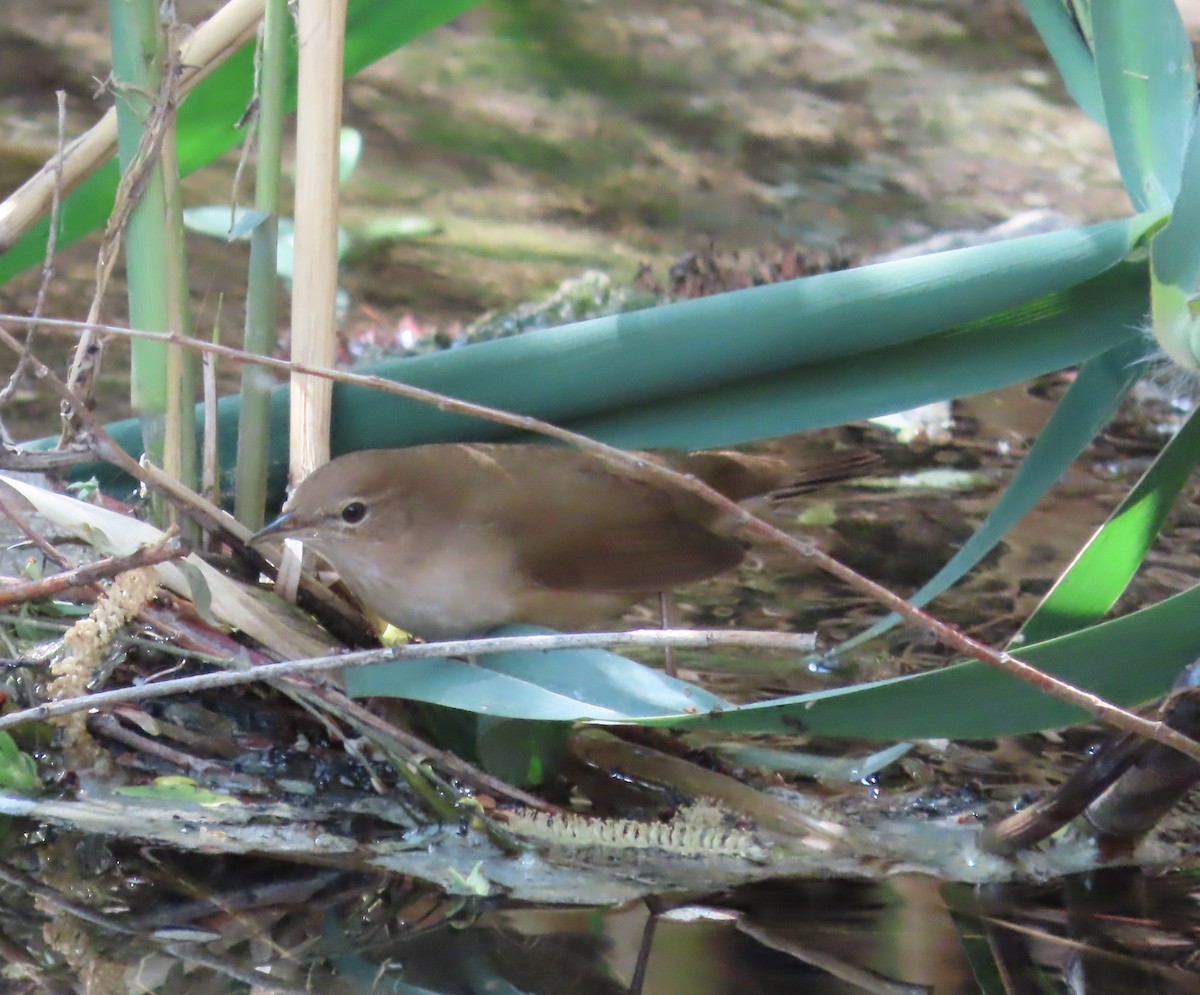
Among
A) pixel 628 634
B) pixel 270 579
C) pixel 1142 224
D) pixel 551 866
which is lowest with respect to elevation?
pixel 551 866

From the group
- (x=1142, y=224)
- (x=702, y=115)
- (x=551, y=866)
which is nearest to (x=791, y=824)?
(x=551, y=866)

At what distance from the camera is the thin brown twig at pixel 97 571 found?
153 centimetres

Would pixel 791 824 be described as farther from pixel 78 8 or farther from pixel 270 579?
pixel 78 8

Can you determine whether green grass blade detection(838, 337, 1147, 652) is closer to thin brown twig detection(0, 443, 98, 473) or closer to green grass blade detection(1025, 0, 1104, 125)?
green grass blade detection(1025, 0, 1104, 125)

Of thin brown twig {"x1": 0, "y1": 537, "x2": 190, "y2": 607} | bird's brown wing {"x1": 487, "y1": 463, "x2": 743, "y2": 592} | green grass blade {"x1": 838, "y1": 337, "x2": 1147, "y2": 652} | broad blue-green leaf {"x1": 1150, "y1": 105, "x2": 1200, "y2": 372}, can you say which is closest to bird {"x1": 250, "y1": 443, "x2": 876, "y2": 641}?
bird's brown wing {"x1": 487, "y1": 463, "x2": 743, "y2": 592}

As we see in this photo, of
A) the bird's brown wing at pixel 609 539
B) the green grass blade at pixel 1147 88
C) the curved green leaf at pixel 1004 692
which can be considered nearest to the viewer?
the curved green leaf at pixel 1004 692

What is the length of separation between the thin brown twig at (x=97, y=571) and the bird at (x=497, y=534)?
280 mm

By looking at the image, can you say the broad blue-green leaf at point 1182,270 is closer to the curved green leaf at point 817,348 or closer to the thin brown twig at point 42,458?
the curved green leaf at point 817,348

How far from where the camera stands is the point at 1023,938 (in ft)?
4.89

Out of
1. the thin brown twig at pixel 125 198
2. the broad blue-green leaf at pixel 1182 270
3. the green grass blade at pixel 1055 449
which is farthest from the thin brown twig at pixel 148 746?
the broad blue-green leaf at pixel 1182 270

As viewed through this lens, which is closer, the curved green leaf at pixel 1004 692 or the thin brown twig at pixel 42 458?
the curved green leaf at pixel 1004 692

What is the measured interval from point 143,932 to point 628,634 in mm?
568

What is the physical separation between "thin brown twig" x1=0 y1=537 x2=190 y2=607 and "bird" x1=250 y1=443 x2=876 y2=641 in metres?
0.28

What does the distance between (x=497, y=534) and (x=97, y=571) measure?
61cm
